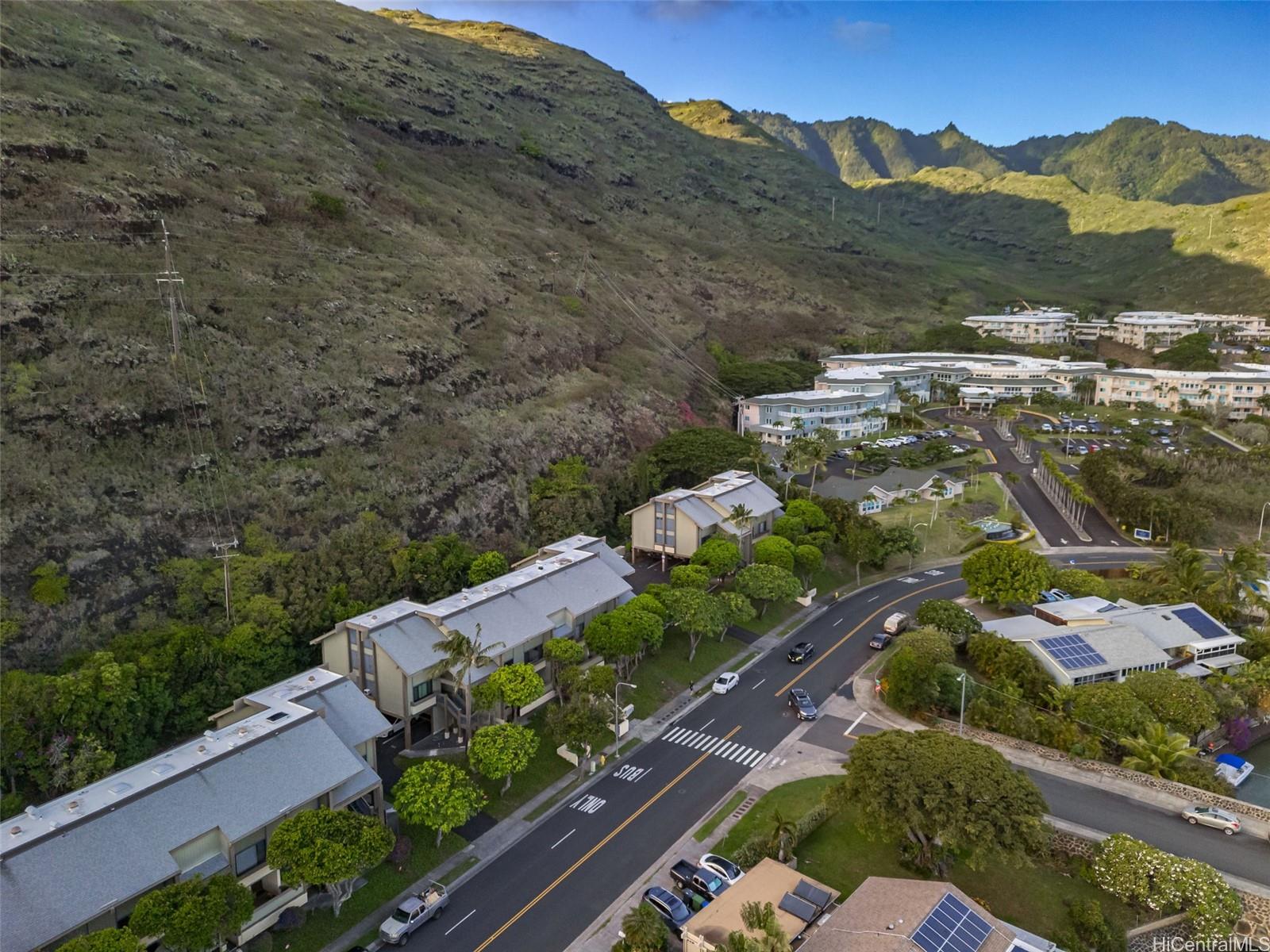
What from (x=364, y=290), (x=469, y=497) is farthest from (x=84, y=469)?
(x=364, y=290)

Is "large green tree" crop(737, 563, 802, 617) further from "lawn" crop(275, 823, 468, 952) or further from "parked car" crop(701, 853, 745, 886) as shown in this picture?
"lawn" crop(275, 823, 468, 952)

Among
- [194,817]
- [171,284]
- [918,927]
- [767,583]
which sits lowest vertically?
[918,927]

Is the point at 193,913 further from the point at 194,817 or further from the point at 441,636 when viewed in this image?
the point at 441,636

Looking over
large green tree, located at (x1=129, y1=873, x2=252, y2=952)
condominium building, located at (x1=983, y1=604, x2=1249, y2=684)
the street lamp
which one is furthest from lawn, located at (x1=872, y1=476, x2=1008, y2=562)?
large green tree, located at (x1=129, y1=873, x2=252, y2=952)

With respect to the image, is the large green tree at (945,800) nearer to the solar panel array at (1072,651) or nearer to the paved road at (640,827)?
the paved road at (640,827)

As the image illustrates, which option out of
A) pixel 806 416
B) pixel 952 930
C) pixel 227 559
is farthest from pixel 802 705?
pixel 806 416

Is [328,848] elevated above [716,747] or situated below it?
above
